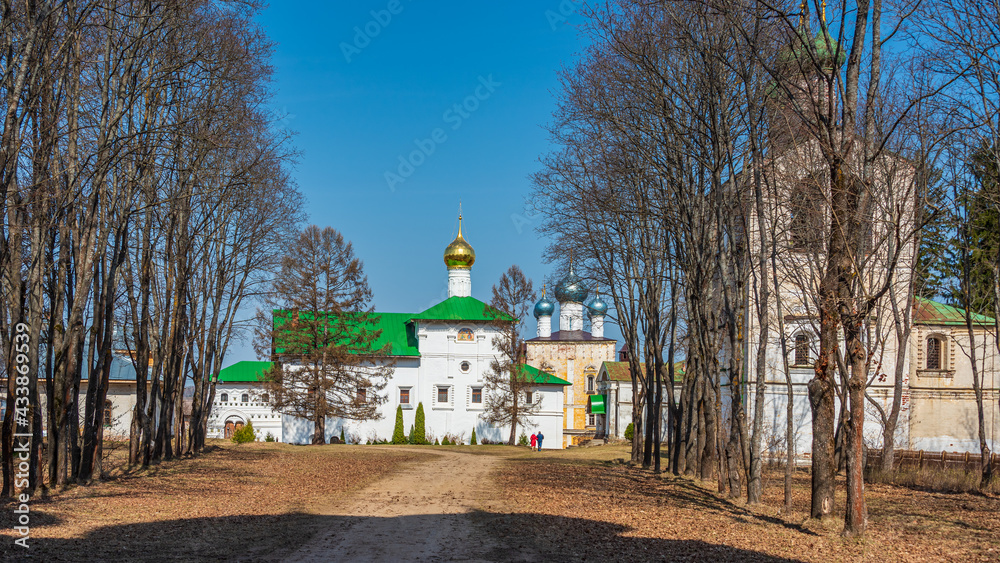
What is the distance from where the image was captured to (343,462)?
28.1 m

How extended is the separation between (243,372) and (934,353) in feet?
142

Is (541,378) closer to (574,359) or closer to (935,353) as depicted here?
(574,359)

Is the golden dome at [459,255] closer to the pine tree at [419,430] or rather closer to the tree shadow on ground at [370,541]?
the pine tree at [419,430]

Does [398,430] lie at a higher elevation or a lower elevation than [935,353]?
lower

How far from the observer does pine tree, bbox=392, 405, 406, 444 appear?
51531 millimetres

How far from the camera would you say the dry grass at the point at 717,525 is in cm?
959

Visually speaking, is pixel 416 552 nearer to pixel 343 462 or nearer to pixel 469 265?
Answer: pixel 343 462

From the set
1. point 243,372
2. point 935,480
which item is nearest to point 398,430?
point 243,372

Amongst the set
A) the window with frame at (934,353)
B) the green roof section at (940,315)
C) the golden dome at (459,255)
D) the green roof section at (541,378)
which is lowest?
the green roof section at (541,378)

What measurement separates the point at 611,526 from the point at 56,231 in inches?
461

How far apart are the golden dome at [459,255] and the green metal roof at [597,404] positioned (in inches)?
756

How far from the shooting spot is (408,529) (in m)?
11.4

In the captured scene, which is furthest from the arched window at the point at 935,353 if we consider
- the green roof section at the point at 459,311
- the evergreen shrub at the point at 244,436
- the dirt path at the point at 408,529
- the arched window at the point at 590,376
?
the arched window at the point at 590,376

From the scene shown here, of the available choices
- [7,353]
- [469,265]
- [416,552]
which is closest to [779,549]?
[416,552]
